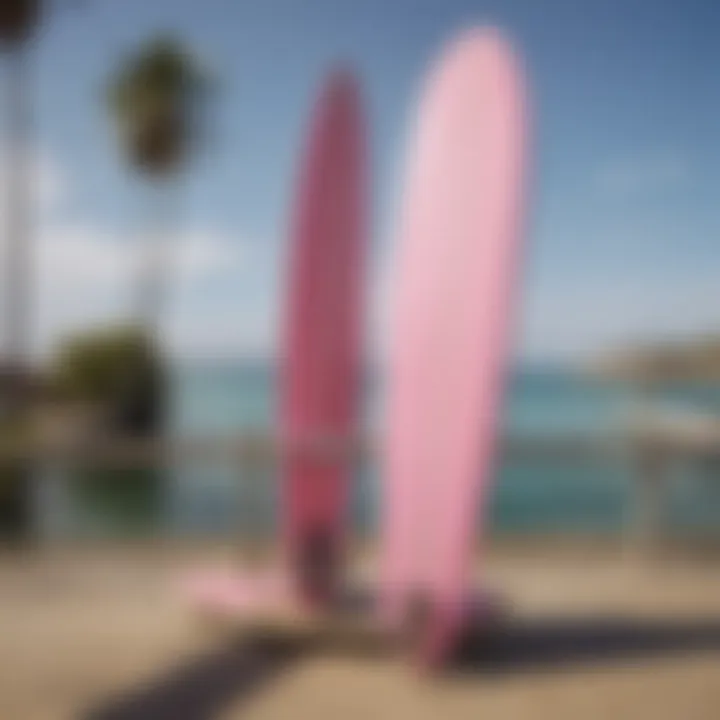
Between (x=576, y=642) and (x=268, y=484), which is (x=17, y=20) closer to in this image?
(x=268, y=484)

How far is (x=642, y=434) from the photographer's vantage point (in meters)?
3.48

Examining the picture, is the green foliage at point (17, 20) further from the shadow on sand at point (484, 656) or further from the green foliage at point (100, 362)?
the shadow on sand at point (484, 656)

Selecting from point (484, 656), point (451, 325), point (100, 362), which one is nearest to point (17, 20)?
point (100, 362)

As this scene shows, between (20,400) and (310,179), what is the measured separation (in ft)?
4.16

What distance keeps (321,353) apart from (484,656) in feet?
2.80

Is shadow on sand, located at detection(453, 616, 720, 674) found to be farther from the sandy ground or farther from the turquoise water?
the turquoise water

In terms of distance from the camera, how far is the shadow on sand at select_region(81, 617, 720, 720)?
243cm

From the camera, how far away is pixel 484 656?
2758 mm

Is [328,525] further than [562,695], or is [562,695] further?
[328,525]

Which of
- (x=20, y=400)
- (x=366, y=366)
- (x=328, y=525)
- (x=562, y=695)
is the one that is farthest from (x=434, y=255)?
(x=20, y=400)

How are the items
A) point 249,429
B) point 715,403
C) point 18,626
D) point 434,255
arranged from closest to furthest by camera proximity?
point 434,255
point 18,626
point 249,429
point 715,403

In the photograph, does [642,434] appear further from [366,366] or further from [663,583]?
[366,366]

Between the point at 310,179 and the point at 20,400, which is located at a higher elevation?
the point at 310,179

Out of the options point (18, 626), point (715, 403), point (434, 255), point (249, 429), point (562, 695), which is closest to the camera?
point (562, 695)
